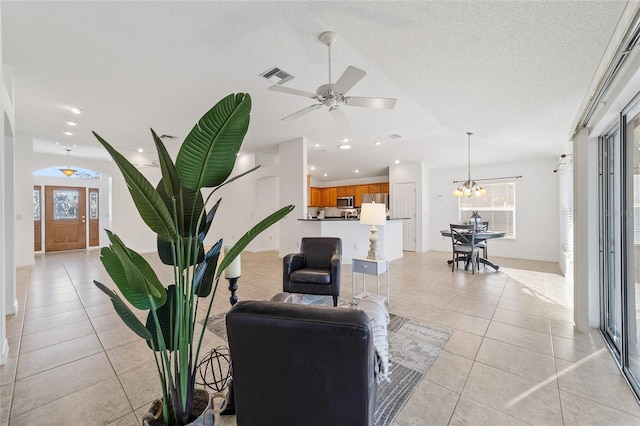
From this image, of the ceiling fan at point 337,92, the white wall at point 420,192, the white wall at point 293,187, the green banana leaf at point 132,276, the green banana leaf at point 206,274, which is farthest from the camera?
the white wall at point 420,192

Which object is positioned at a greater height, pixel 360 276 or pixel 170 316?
pixel 170 316

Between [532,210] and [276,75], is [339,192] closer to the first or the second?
[532,210]

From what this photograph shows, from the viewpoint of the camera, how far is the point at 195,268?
1.20 m

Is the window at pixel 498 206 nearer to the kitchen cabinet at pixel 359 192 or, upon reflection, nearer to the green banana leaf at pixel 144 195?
the kitchen cabinet at pixel 359 192

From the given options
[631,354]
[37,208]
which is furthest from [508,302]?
[37,208]

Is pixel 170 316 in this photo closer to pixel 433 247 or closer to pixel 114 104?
pixel 114 104

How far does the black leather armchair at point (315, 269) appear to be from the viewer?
3.11 meters

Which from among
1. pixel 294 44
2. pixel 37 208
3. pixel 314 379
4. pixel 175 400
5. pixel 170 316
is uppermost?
pixel 294 44

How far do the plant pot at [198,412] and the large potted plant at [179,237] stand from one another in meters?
0.04

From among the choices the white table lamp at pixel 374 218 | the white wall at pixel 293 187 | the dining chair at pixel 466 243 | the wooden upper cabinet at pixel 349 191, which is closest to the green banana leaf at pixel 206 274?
the white table lamp at pixel 374 218

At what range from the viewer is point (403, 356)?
2209 mm

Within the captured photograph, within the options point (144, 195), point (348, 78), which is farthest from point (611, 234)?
point (144, 195)

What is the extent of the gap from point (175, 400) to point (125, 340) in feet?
6.01

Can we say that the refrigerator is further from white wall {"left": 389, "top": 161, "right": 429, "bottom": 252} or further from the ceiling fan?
the ceiling fan
